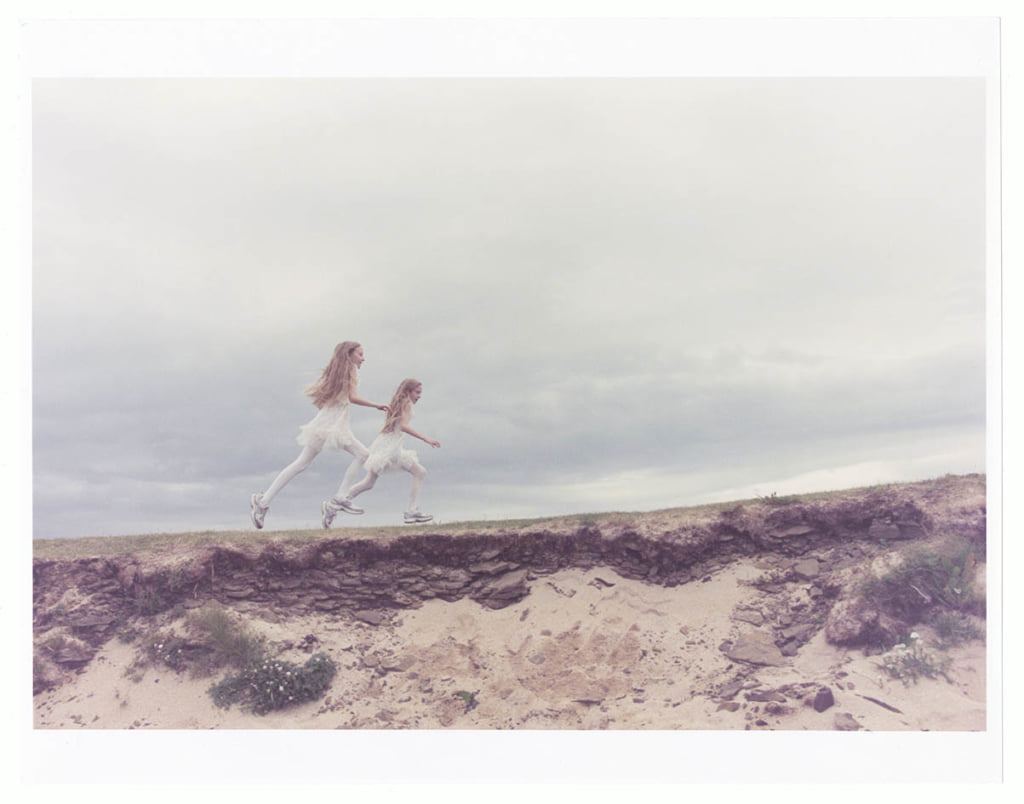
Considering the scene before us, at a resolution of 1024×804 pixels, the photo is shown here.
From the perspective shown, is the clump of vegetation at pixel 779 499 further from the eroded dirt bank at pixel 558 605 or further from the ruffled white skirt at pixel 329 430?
the ruffled white skirt at pixel 329 430

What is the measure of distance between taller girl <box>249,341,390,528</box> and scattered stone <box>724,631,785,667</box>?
518cm

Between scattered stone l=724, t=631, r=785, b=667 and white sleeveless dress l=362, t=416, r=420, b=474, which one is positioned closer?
scattered stone l=724, t=631, r=785, b=667

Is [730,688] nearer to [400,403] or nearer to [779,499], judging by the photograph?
[779,499]

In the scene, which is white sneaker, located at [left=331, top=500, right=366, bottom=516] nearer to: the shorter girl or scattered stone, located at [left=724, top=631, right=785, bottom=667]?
the shorter girl

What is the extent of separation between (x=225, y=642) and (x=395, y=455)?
3.19 meters

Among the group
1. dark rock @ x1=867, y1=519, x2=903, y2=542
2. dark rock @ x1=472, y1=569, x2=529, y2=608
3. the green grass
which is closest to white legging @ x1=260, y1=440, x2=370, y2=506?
the green grass

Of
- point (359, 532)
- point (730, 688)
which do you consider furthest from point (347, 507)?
point (730, 688)

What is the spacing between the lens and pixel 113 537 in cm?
1088

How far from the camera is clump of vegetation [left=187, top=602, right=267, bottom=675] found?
9094 mm

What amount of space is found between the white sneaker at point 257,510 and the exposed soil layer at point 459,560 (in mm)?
490

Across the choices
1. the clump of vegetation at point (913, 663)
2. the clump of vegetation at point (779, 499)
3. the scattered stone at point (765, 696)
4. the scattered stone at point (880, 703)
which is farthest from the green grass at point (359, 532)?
the scattered stone at point (880, 703)

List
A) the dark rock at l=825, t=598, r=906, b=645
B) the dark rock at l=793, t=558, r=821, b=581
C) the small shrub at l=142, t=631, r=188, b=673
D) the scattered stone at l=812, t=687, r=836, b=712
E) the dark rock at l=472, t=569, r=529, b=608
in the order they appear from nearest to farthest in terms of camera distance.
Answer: the scattered stone at l=812, t=687, r=836, b=712 → the dark rock at l=825, t=598, r=906, b=645 → the small shrub at l=142, t=631, r=188, b=673 → the dark rock at l=793, t=558, r=821, b=581 → the dark rock at l=472, t=569, r=529, b=608

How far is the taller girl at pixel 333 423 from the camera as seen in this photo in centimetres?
964
